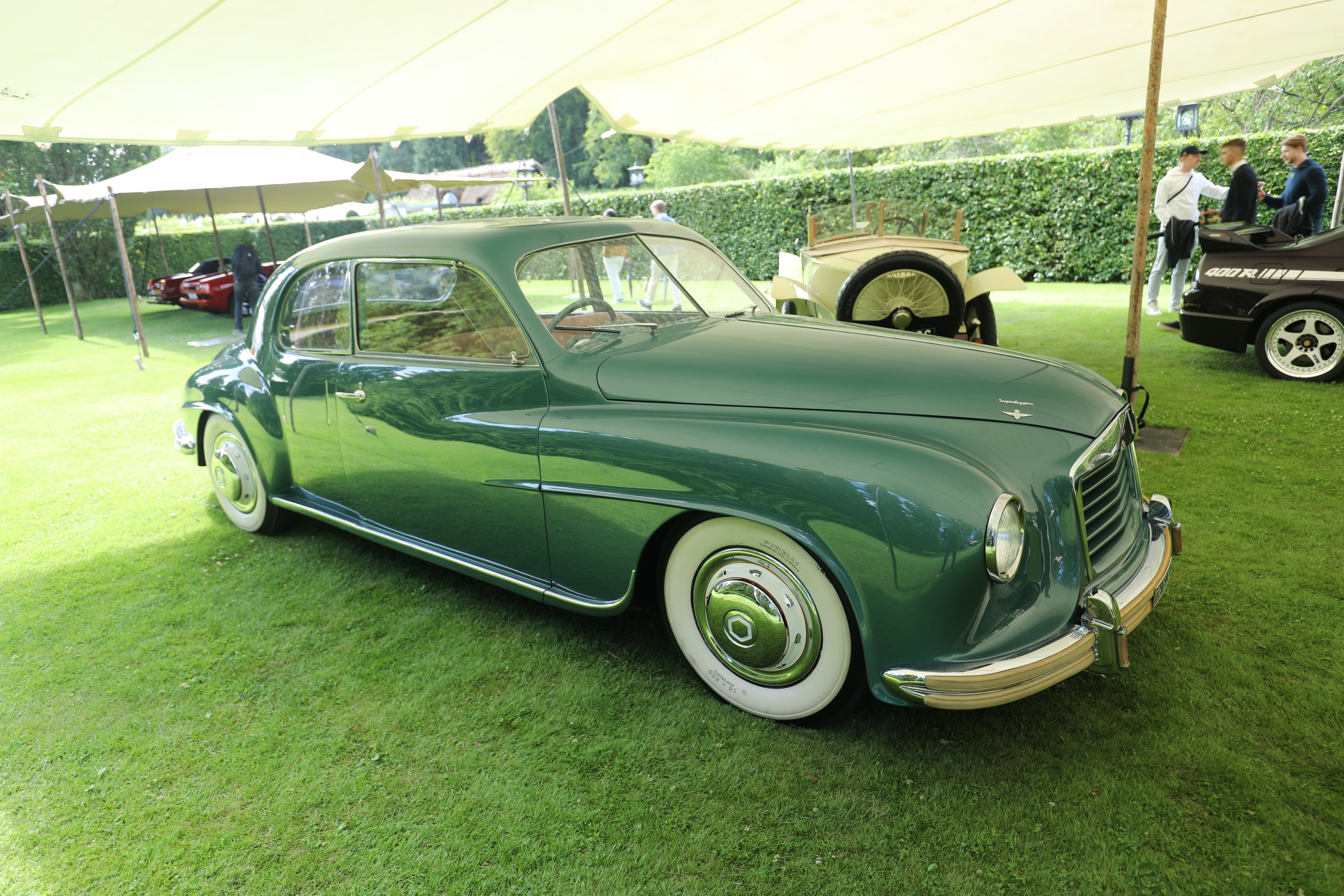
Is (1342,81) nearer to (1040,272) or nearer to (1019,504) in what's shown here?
(1040,272)

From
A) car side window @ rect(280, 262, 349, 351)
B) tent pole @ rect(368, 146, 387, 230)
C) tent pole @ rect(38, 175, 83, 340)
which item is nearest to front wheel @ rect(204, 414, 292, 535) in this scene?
car side window @ rect(280, 262, 349, 351)

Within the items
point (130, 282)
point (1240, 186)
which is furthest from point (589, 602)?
point (130, 282)

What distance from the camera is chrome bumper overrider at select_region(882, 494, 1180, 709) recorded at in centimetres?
207

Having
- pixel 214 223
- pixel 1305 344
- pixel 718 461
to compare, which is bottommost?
pixel 1305 344

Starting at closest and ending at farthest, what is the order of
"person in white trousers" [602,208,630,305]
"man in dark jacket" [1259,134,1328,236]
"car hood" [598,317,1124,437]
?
"car hood" [598,317,1124,437], "person in white trousers" [602,208,630,305], "man in dark jacket" [1259,134,1328,236]

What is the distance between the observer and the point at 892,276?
559cm

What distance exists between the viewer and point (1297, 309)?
6035 millimetres

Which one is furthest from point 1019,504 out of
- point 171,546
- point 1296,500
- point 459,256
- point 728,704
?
point 171,546

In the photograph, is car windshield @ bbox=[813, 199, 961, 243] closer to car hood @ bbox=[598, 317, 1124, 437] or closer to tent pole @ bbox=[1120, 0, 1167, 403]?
tent pole @ bbox=[1120, 0, 1167, 403]

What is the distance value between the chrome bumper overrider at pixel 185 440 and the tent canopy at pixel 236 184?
212 inches

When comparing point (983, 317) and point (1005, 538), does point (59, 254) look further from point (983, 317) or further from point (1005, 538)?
point (1005, 538)

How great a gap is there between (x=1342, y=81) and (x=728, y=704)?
31389mm

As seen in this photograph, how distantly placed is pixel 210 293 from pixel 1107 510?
17.4 meters

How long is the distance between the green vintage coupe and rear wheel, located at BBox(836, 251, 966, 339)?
198 cm
